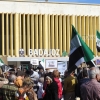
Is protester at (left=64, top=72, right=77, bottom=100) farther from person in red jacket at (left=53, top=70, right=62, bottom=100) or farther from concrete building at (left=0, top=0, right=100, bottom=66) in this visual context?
concrete building at (left=0, top=0, right=100, bottom=66)

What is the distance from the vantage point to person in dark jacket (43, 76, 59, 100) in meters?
13.6

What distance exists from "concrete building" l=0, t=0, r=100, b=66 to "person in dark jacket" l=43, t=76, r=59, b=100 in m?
35.3

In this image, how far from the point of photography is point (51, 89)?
13719 millimetres

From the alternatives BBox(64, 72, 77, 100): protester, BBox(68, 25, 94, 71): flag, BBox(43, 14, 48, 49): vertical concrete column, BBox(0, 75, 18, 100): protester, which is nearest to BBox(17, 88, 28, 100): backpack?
BBox(0, 75, 18, 100): protester

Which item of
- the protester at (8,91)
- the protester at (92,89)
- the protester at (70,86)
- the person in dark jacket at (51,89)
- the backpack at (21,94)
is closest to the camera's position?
the protester at (92,89)

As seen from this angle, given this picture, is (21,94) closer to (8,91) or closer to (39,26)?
(8,91)

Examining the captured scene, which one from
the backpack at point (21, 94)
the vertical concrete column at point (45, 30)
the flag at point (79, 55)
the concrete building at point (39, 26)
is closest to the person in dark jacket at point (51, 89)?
the flag at point (79, 55)

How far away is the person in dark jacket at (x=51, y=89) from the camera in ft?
44.7

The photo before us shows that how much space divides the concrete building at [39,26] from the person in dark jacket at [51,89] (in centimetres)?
3529

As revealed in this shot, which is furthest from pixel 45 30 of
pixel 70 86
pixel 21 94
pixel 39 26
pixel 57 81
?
pixel 21 94

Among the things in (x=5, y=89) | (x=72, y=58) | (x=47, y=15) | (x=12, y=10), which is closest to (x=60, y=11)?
(x=47, y=15)

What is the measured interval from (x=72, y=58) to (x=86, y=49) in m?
0.50

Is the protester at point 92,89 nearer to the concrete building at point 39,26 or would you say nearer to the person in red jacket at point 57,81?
the person in red jacket at point 57,81

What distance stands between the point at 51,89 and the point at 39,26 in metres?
37.3
